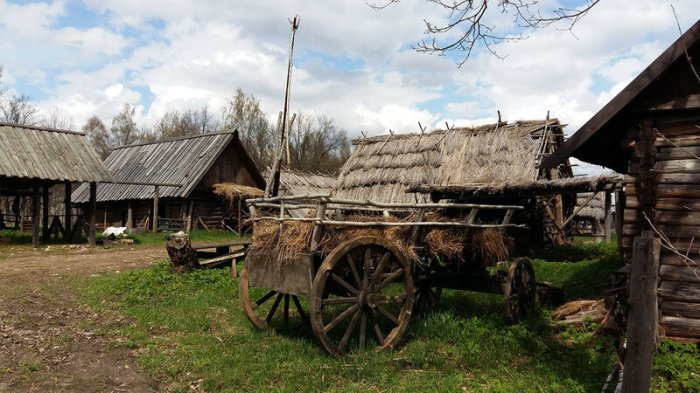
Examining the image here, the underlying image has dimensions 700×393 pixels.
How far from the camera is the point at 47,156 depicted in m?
17.9

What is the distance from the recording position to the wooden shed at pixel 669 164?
5969mm

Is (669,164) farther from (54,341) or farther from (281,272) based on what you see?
(54,341)

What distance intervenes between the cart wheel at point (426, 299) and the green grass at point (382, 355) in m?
0.23

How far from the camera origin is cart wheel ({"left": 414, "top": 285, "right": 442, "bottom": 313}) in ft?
26.4

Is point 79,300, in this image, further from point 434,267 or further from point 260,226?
point 434,267

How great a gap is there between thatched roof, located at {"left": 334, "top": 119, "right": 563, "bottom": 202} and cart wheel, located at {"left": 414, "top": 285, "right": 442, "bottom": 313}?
6916 mm

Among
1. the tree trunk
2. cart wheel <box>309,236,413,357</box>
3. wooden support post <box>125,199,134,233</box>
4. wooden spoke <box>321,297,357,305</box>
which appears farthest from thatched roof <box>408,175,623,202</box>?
wooden support post <box>125,199,134,233</box>

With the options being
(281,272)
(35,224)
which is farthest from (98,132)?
(281,272)

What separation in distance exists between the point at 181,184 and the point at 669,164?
21471mm

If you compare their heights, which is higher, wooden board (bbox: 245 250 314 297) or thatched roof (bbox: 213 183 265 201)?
thatched roof (bbox: 213 183 265 201)

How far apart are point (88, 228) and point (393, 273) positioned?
16.7 metres

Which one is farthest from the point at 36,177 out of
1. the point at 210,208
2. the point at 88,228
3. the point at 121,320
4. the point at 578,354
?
the point at 578,354

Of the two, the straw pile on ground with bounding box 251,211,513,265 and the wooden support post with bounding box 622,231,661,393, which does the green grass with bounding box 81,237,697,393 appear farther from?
the wooden support post with bounding box 622,231,661,393

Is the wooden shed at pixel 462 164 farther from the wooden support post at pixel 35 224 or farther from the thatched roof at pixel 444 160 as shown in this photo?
the wooden support post at pixel 35 224
